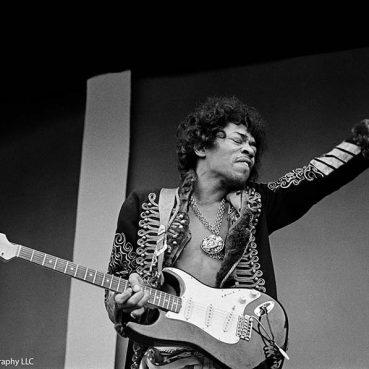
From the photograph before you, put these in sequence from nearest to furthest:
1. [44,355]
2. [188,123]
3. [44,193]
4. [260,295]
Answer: [260,295]
[188,123]
[44,355]
[44,193]

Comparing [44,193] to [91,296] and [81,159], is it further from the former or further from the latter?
[91,296]

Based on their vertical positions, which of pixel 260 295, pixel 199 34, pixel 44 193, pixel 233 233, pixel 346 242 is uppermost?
pixel 199 34

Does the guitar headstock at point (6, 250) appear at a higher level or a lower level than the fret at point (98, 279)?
higher

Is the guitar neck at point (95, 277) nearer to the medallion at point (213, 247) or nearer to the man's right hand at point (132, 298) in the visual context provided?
the man's right hand at point (132, 298)

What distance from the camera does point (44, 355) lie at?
3162 millimetres

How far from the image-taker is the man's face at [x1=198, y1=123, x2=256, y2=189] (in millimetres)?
2236

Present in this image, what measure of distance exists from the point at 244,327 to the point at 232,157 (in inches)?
21.3

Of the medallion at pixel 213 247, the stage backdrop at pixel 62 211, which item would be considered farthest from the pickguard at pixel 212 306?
the stage backdrop at pixel 62 211

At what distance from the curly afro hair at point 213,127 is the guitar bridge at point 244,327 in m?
0.53

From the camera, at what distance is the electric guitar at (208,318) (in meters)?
1.94

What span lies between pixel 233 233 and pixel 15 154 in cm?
165

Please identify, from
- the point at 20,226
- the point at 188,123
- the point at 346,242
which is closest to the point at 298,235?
the point at 346,242

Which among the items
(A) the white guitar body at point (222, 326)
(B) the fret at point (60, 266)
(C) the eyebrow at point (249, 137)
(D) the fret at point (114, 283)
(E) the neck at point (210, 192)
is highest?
(C) the eyebrow at point (249, 137)

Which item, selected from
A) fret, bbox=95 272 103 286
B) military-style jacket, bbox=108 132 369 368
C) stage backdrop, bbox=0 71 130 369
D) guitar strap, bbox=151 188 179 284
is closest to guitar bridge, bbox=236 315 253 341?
military-style jacket, bbox=108 132 369 368
